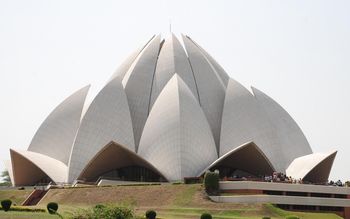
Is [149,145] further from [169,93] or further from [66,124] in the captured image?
[66,124]

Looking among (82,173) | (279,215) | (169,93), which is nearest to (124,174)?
(82,173)

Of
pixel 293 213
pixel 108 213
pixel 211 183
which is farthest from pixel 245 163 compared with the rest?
pixel 108 213

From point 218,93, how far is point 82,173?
13.8 m

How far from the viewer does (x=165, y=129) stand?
144ft

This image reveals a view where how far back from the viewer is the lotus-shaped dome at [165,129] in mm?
43688

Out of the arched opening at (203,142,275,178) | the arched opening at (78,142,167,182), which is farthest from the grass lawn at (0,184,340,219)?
the arched opening at (203,142,275,178)

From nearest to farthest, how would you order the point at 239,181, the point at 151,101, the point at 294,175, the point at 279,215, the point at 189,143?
the point at 279,215
the point at 239,181
the point at 189,143
the point at 294,175
the point at 151,101

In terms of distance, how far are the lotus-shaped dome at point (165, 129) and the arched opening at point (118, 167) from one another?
0.28ft

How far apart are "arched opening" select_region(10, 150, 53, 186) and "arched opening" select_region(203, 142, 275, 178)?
13.8 meters

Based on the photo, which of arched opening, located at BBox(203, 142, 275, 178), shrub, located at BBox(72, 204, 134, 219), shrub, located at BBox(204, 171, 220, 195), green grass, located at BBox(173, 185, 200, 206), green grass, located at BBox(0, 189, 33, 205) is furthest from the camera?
arched opening, located at BBox(203, 142, 275, 178)

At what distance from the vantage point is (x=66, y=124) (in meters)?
51.8

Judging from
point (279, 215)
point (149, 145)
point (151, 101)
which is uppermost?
point (151, 101)

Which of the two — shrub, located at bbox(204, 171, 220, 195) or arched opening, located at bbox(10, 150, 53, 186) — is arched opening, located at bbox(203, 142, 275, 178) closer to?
shrub, located at bbox(204, 171, 220, 195)

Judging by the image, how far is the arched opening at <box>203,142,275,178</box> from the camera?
43.7 m
